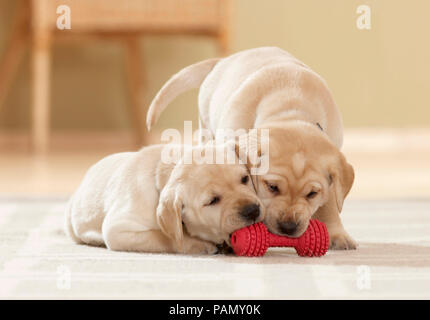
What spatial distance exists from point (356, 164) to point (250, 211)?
252cm

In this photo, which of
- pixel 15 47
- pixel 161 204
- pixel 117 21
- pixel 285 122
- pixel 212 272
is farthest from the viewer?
pixel 15 47

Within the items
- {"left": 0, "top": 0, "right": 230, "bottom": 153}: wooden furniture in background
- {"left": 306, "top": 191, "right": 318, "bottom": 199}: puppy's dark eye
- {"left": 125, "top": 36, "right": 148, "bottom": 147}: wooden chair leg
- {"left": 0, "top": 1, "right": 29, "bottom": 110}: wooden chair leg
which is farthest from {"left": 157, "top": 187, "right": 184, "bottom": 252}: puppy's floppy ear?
{"left": 0, "top": 1, "right": 29, "bottom": 110}: wooden chair leg

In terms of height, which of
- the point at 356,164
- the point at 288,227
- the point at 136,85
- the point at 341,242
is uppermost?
the point at 288,227

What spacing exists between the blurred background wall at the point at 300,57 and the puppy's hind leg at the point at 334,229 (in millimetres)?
2839

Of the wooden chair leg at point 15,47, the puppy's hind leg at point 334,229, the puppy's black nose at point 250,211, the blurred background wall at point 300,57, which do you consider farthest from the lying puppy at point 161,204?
the blurred background wall at point 300,57

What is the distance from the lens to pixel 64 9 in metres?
3.92

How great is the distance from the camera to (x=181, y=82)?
2459 mm

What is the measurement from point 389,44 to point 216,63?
250cm

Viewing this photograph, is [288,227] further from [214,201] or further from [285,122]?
[285,122]

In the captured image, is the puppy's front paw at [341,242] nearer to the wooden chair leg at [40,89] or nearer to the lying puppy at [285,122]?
the lying puppy at [285,122]

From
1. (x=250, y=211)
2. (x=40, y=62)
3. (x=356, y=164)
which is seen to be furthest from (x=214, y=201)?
(x=40, y=62)

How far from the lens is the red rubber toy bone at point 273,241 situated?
5.42 feet

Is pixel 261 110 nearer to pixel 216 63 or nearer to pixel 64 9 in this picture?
pixel 216 63
